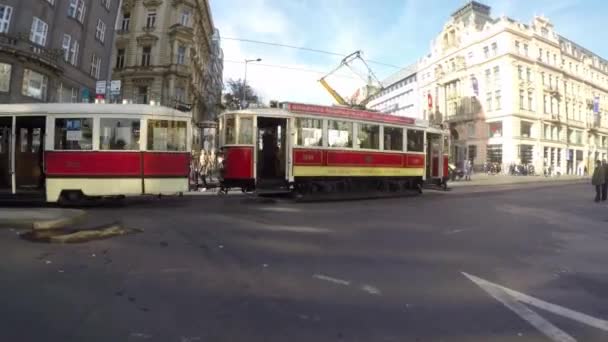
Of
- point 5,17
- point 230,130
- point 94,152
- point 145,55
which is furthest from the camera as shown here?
point 145,55

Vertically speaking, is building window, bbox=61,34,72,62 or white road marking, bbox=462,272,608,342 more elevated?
building window, bbox=61,34,72,62

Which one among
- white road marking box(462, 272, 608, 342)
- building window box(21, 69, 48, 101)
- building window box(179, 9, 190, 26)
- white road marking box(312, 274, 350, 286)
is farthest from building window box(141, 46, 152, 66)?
white road marking box(462, 272, 608, 342)

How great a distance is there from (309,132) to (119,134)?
5.73 meters

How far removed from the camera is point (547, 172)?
5022cm

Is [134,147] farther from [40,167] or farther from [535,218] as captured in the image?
[535,218]

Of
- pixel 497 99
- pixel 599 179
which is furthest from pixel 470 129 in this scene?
pixel 599 179

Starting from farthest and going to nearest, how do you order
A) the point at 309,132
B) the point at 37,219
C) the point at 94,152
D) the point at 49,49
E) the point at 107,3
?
the point at 107,3
the point at 49,49
the point at 309,132
the point at 94,152
the point at 37,219

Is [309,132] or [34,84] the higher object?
[34,84]

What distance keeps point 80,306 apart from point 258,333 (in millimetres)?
1895

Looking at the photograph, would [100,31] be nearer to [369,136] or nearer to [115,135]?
[115,135]

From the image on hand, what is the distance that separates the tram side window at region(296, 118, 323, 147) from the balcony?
18981 mm

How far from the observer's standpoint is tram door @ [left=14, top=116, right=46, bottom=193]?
11047 mm

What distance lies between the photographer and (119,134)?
424 inches

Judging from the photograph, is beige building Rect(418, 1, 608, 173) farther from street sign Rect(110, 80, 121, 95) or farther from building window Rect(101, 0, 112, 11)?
street sign Rect(110, 80, 121, 95)
